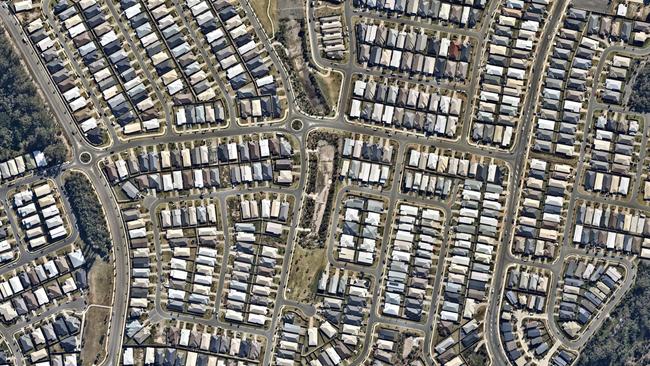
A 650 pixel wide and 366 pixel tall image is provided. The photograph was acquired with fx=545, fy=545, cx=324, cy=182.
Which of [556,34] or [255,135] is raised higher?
[556,34]

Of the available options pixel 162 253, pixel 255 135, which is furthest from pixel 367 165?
pixel 162 253

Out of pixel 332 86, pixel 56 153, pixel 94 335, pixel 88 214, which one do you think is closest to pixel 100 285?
pixel 94 335

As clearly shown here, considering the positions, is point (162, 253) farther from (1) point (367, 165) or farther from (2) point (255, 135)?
(1) point (367, 165)

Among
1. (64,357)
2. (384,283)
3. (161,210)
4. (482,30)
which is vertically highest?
(482,30)

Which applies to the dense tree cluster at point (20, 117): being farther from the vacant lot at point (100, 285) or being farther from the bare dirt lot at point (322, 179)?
the bare dirt lot at point (322, 179)

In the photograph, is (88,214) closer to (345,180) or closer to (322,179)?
(322,179)

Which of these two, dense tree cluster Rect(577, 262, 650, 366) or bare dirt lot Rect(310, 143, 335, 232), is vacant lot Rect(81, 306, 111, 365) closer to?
bare dirt lot Rect(310, 143, 335, 232)

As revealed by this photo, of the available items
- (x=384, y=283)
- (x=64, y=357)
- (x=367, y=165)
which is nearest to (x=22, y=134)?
(x=64, y=357)

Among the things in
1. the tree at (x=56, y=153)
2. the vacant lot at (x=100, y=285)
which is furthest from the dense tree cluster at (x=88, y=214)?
the tree at (x=56, y=153)
